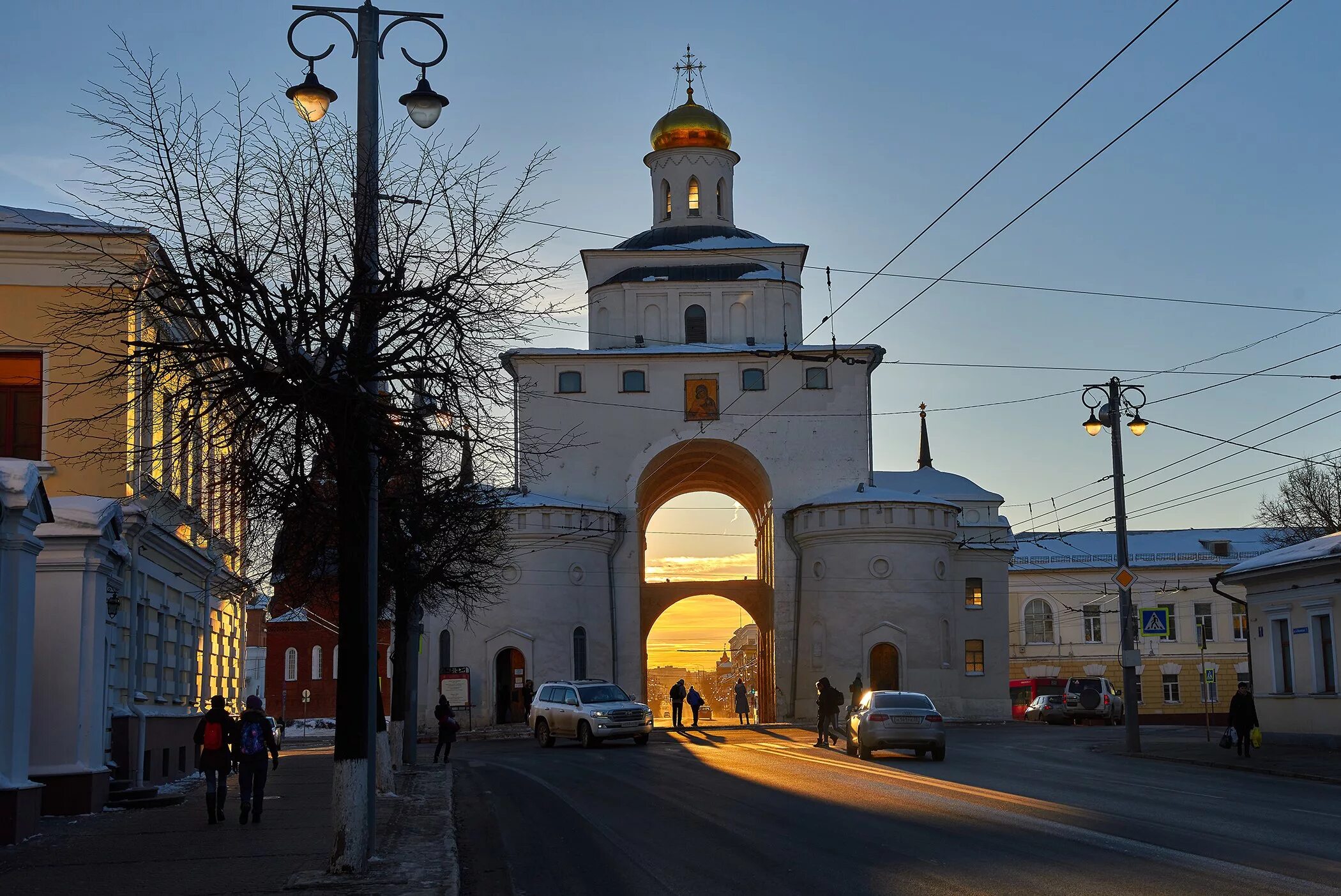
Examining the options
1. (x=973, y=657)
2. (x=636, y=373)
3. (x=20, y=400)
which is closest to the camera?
(x=20, y=400)

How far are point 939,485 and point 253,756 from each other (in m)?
59.4

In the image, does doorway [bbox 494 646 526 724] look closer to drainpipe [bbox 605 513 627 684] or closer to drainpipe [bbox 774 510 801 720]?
drainpipe [bbox 605 513 627 684]

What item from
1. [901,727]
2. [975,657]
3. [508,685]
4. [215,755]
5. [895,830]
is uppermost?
[975,657]

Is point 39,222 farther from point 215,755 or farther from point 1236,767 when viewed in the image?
point 1236,767

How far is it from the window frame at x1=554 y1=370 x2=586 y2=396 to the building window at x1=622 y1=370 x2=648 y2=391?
5.28ft

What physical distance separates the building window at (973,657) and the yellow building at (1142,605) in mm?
13717

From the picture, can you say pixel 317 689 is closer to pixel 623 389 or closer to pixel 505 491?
pixel 623 389

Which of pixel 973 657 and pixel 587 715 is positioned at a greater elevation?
pixel 973 657

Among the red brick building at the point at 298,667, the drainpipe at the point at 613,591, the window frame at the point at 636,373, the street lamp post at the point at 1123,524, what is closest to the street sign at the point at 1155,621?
the street lamp post at the point at 1123,524

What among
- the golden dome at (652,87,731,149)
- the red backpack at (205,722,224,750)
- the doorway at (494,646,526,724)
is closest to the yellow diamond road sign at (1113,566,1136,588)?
the red backpack at (205,722,224,750)

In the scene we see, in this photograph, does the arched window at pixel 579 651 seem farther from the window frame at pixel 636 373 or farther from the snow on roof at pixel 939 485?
the snow on roof at pixel 939 485

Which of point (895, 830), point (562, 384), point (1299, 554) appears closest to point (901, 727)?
point (1299, 554)

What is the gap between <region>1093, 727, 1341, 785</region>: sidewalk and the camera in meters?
23.7

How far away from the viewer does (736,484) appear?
206ft
